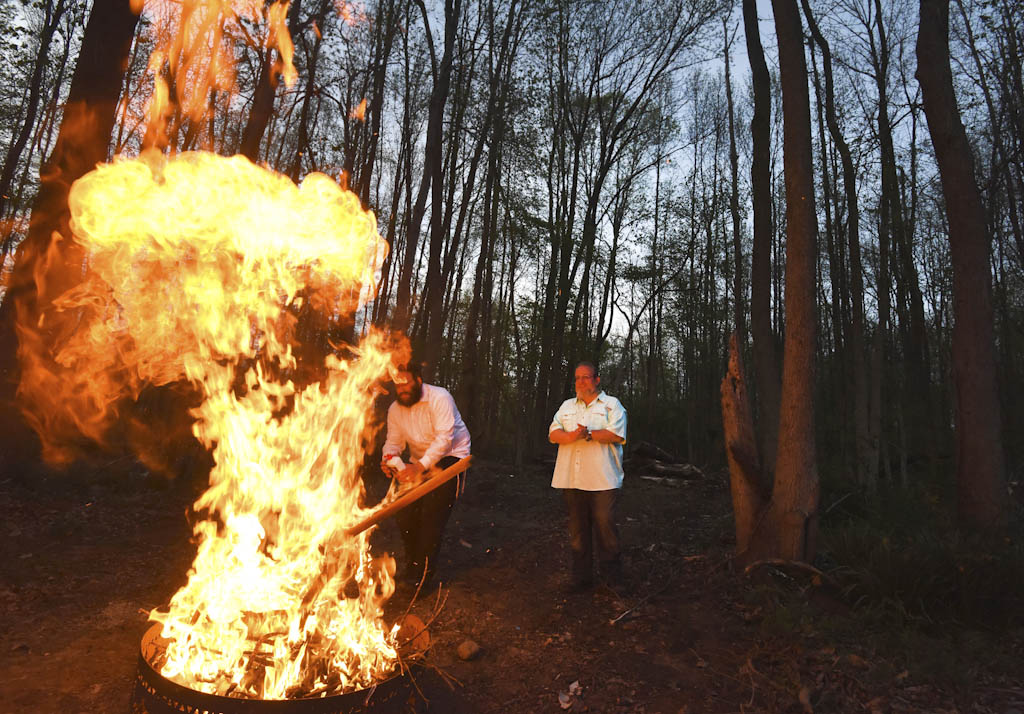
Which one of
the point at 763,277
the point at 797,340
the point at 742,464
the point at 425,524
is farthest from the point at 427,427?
the point at 763,277

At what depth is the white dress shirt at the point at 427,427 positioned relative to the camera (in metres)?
5.46

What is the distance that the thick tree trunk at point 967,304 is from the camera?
20.2ft

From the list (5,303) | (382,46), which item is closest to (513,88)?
(382,46)

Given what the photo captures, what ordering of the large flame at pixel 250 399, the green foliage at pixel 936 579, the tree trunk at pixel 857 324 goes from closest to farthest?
the large flame at pixel 250 399, the green foliage at pixel 936 579, the tree trunk at pixel 857 324

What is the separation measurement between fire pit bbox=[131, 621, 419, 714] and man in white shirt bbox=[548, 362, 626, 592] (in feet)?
8.77

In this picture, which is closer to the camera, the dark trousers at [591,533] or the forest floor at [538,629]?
the forest floor at [538,629]

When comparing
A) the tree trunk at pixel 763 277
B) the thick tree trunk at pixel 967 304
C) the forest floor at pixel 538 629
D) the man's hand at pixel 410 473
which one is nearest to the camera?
the forest floor at pixel 538 629

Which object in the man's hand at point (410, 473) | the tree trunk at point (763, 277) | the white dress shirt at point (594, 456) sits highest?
the tree trunk at point (763, 277)

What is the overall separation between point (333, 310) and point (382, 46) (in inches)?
319

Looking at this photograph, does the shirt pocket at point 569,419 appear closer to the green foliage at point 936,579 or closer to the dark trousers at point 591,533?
the dark trousers at point 591,533

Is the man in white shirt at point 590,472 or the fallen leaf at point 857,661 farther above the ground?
the man in white shirt at point 590,472

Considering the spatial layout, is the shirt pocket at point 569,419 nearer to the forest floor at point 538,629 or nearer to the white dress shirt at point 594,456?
the white dress shirt at point 594,456

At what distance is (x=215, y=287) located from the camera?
536 centimetres

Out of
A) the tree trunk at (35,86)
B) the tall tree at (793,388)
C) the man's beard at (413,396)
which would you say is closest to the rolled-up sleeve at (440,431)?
the man's beard at (413,396)
